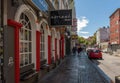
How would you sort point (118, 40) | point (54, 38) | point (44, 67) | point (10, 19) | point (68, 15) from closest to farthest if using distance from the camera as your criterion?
point (10, 19)
point (44, 67)
point (68, 15)
point (54, 38)
point (118, 40)

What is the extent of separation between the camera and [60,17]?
45.4 feet

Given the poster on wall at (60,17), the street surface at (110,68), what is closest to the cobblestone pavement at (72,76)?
the street surface at (110,68)

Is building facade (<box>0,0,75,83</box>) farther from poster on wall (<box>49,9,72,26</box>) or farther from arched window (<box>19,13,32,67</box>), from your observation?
poster on wall (<box>49,9,72,26</box>)

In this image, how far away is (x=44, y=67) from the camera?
12805 mm

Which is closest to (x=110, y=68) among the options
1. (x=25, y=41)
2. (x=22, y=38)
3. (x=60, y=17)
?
(x=60, y=17)

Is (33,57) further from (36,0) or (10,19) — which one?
(10,19)

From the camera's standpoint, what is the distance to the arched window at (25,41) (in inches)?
383

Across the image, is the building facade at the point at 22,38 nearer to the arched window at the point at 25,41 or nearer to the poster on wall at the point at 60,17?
the arched window at the point at 25,41

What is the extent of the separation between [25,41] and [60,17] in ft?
13.8

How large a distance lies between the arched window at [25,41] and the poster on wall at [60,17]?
3283mm

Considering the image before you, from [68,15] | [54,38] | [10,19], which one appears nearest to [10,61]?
[10,19]

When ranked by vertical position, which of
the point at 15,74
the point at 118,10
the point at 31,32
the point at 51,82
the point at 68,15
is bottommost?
the point at 51,82

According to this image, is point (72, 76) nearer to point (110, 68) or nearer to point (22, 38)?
point (22, 38)

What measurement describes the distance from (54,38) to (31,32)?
7407 mm
